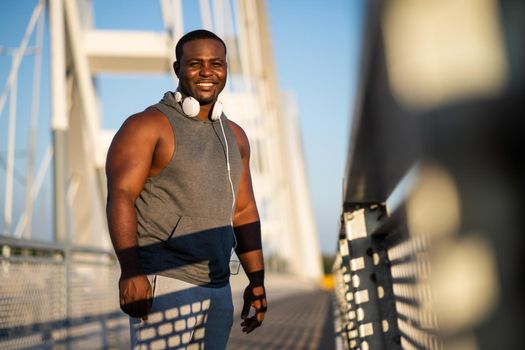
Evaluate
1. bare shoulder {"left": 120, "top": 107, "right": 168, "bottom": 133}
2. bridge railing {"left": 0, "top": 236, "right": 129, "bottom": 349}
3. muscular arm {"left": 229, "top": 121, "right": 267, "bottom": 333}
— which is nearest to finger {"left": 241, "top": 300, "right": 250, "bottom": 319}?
muscular arm {"left": 229, "top": 121, "right": 267, "bottom": 333}

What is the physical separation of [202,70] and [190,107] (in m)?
0.20

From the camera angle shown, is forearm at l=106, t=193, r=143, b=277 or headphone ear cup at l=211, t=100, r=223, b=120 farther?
headphone ear cup at l=211, t=100, r=223, b=120

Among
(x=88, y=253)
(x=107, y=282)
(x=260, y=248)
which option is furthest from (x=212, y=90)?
(x=107, y=282)

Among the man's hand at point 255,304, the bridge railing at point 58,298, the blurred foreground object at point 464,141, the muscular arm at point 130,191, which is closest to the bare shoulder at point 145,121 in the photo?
the muscular arm at point 130,191

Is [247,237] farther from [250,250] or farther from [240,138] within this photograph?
[240,138]

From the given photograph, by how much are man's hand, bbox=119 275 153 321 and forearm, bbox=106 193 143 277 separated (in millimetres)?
24

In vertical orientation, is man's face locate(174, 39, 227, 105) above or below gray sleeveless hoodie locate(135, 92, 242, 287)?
above

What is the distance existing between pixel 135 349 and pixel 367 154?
1.04m

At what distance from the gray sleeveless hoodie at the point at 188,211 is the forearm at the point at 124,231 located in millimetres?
82

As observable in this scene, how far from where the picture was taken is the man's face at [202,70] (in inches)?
95.3

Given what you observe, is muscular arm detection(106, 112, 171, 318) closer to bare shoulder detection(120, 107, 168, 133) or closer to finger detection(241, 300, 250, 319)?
bare shoulder detection(120, 107, 168, 133)

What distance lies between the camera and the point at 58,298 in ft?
16.3

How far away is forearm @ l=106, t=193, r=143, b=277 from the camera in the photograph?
6.77ft

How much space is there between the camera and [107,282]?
21.9 ft
